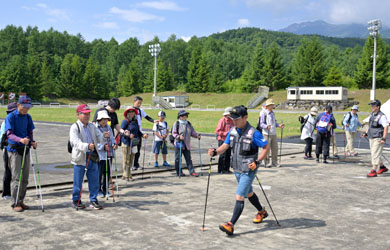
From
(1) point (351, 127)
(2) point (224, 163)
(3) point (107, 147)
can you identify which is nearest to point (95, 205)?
(3) point (107, 147)

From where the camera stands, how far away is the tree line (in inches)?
3423

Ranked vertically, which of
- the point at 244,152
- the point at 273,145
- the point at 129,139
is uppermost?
the point at 244,152

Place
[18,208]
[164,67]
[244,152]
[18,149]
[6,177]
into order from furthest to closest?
[164,67] → [6,177] → [18,149] → [18,208] → [244,152]

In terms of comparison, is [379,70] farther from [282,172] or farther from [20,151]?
[20,151]

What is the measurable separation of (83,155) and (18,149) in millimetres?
1315

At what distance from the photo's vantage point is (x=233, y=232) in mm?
6129

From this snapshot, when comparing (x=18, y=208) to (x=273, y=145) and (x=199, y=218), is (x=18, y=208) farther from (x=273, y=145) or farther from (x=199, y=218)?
(x=273, y=145)

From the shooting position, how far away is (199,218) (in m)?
6.89

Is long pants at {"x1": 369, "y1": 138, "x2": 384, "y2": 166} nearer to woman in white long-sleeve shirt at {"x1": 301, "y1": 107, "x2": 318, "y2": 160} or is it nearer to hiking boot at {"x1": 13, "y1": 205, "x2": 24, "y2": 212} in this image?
woman in white long-sleeve shirt at {"x1": 301, "y1": 107, "x2": 318, "y2": 160}

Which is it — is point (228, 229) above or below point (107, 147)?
below

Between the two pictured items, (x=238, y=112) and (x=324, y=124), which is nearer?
(x=238, y=112)

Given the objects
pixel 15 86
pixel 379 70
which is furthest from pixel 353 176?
pixel 15 86

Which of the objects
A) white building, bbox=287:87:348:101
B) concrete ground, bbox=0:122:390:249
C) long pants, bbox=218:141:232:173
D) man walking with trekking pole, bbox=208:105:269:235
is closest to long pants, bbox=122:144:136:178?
concrete ground, bbox=0:122:390:249

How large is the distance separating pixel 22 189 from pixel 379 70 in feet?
276
